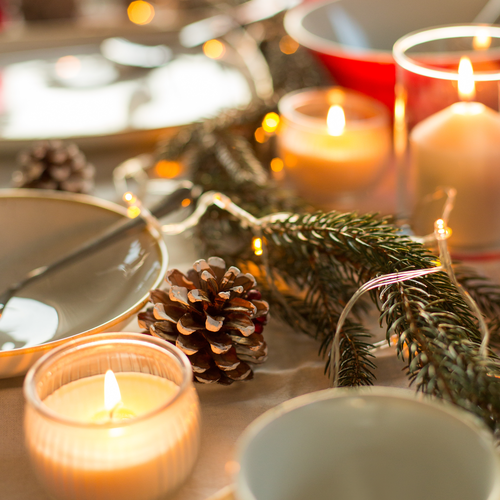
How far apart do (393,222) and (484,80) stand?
0.14 metres

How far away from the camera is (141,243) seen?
18.1 inches

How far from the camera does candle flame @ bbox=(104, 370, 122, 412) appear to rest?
0.31 metres

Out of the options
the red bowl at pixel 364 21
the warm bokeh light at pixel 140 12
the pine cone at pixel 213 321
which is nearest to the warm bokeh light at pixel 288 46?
the red bowl at pixel 364 21

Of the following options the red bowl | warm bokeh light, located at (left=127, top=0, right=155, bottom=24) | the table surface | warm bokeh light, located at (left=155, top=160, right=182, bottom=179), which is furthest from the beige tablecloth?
warm bokeh light, located at (left=127, top=0, right=155, bottom=24)

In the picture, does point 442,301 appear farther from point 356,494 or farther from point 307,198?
point 307,198

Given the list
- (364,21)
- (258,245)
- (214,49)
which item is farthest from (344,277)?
(214,49)

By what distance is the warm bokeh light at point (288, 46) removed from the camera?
2.79ft

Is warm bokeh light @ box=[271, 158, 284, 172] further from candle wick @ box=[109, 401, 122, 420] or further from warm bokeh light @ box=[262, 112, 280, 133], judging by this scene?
candle wick @ box=[109, 401, 122, 420]

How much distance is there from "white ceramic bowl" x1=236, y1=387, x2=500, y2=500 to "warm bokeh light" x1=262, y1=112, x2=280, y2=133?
471 mm

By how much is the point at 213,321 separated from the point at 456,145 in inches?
10.9

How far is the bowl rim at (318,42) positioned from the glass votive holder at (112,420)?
45 cm

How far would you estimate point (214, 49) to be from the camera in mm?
926

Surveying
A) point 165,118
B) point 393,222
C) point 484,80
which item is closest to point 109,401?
point 393,222

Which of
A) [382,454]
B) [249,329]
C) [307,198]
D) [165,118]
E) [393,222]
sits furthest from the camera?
[165,118]
